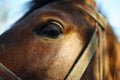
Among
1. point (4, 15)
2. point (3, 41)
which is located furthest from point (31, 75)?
point (4, 15)

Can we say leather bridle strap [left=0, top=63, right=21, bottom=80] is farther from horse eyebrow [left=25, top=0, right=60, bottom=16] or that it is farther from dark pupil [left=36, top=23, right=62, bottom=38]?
horse eyebrow [left=25, top=0, right=60, bottom=16]

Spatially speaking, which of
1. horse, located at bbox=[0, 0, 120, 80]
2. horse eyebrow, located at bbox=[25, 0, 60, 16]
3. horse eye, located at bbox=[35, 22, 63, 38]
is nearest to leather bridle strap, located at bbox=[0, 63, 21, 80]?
→ horse, located at bbox=[0, 0, 120, 80]

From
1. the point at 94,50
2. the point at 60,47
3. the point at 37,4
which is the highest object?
the point at 37,4

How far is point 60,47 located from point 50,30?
0.56ft

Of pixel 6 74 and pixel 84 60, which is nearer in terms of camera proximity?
pixel 6 74

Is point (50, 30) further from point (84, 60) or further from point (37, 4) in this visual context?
point (37, 4)

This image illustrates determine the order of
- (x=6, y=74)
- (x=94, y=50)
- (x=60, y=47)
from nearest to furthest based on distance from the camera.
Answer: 1. (x=6, y=74)
2. (x=60, y=47)
3. (x=94, y=50)

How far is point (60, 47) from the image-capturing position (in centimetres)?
281

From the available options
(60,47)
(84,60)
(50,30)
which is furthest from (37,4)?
(84,60)

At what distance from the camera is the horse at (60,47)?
270 centimetres

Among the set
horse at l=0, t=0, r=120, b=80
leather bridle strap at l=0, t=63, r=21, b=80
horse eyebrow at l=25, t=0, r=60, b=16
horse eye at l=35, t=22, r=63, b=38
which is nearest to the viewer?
leather bridle strap at l=0, t=63, r=21, b=80

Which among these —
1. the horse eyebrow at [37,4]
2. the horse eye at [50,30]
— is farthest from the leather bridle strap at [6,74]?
the horse eyebrow at [37,4]

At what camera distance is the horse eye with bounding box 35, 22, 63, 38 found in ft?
9.32

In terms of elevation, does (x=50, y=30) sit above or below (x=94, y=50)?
below
